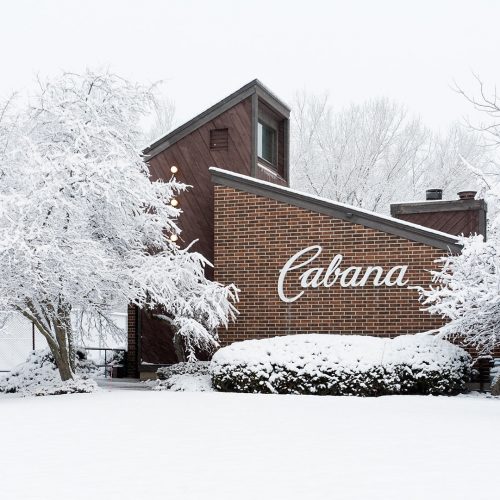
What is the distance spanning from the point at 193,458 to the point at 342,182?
109ft

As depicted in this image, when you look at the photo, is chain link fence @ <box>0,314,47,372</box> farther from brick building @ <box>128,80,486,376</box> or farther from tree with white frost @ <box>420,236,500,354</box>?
tree with white frost @ <box>420,236,500,354</box>

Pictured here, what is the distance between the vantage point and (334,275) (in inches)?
733

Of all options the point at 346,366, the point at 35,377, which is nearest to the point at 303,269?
the point at 346,366

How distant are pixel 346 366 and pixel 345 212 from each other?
4.07m

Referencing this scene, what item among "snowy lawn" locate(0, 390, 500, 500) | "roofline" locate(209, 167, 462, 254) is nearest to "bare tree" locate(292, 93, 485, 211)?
"roofline" locate(209, 167, 462, 254)

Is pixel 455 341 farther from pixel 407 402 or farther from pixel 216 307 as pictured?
pixel 216 307

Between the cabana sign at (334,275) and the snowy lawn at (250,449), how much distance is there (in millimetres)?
3854

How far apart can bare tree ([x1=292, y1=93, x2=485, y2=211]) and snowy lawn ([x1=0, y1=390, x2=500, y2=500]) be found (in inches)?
1046

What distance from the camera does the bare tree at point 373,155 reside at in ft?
134

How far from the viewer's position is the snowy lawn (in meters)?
7.09

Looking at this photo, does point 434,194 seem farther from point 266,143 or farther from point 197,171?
point 197,171

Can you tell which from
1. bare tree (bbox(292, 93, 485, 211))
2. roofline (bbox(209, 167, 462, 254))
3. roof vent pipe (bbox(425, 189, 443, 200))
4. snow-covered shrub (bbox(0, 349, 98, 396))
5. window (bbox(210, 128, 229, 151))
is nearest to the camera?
roofline (bbox(209, 167, 462, 254))

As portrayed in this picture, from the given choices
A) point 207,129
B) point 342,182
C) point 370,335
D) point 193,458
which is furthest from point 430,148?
point 193,458

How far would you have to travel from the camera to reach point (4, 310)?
53.0ft
